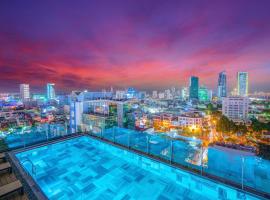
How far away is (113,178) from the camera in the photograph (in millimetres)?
3146

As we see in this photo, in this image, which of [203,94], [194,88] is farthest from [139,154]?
[203,94]

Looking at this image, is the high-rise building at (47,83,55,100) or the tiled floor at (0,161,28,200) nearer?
the tiled floor at (0,161,28,200)

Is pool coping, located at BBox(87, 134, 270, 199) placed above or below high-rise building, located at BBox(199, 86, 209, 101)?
below

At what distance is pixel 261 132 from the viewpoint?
25.5m

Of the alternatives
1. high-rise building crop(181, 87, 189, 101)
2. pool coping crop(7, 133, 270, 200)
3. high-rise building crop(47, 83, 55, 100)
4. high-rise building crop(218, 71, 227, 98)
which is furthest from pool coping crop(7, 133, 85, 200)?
high-rise building crop(181, 87, 189, 101)

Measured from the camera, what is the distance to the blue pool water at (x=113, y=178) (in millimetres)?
2629

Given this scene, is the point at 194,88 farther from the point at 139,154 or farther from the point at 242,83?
the point at 139,154

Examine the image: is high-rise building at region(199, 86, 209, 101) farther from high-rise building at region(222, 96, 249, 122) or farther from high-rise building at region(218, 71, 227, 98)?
high-rise building at region(222, 96, 249, 122)

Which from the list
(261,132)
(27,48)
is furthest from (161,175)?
(261,132)

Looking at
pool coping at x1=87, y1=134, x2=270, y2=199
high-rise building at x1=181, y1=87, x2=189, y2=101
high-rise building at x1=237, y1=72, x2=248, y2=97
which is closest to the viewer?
pool coping at x1=87, y1=134, x2=270, y2=199

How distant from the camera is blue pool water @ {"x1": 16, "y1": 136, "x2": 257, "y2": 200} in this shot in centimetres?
263

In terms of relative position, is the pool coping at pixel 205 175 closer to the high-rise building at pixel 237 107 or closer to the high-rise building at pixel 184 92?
the high-rise building at pixel 237 107

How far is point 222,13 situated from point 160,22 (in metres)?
2.91

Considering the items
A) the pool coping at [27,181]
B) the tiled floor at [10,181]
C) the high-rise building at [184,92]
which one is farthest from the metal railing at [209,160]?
the high-rise building at [184,92]
